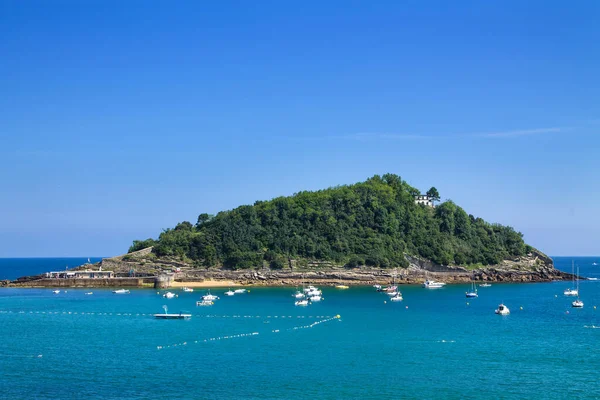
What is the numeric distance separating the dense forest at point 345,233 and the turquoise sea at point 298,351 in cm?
4389

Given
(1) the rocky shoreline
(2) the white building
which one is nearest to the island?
(1) the rocky shoreline

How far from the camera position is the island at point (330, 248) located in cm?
12319

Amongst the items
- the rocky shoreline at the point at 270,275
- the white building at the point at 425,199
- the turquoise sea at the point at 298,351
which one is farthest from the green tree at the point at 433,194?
the turquoise sea at the point at 298,351

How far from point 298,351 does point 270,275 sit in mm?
73268

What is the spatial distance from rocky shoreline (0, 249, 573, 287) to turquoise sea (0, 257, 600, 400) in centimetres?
2898

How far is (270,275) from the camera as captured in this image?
12444cm

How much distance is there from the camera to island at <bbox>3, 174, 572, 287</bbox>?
404 feet

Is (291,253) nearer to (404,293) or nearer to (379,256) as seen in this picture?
(379,256)

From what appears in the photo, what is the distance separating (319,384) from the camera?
1598 inches

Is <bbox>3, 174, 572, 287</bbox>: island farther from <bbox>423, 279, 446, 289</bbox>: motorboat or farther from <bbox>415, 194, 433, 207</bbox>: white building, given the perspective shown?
<bbox>415, 194, 433, 207</bbox>: white building

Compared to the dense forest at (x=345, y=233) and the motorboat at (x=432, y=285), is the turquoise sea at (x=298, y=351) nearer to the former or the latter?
the motorboat at (x=432, y=285)

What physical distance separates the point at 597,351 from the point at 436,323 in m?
18.4

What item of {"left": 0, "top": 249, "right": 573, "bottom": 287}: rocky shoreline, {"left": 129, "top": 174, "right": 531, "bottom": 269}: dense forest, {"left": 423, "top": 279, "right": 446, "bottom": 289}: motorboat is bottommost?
{"left": 423, "top": 279, "right": 446, "bottom": 289}: motorboat

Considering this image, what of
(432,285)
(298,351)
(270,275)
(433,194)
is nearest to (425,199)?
(433,194)
